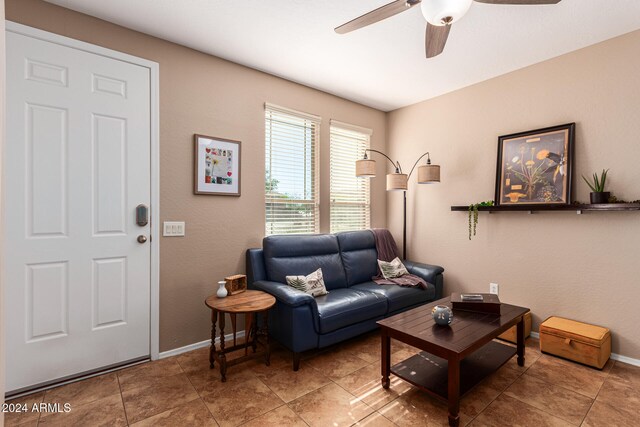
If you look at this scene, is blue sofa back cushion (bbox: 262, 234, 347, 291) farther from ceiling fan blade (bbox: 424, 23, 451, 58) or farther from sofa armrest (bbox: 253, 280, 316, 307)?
ceiling fan blade (bbox: 424, 23, 451, 58)

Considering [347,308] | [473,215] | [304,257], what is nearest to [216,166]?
A: [304,257]

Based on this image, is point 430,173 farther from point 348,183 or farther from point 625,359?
point 625,359

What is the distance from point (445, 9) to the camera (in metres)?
1.48

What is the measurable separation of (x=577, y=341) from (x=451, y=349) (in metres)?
1.53

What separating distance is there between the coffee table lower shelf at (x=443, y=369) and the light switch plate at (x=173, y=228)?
2.06m

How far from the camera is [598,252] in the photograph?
8.66 feet

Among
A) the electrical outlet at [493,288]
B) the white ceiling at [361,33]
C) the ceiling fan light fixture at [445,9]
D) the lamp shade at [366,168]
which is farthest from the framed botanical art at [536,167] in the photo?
the ceiling fan light fixture at [445,9]

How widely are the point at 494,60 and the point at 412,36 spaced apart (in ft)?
3.29

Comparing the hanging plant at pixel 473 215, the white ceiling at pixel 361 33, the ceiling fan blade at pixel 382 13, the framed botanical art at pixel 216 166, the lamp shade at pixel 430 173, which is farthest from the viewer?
the lamp shade at pixel 430 173

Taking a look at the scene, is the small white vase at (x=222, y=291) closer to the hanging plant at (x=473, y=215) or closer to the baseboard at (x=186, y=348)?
the baseboard at (x=186, y=348)

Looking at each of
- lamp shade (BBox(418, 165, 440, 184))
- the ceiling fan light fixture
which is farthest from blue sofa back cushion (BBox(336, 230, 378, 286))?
the ceiling fan light fixture

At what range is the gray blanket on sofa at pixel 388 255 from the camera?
330 centimetres

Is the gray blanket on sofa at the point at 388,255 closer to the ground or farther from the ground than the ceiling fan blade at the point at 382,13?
closer to the ground

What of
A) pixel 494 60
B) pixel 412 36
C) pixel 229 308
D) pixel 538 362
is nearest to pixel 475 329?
pixel 538 362
